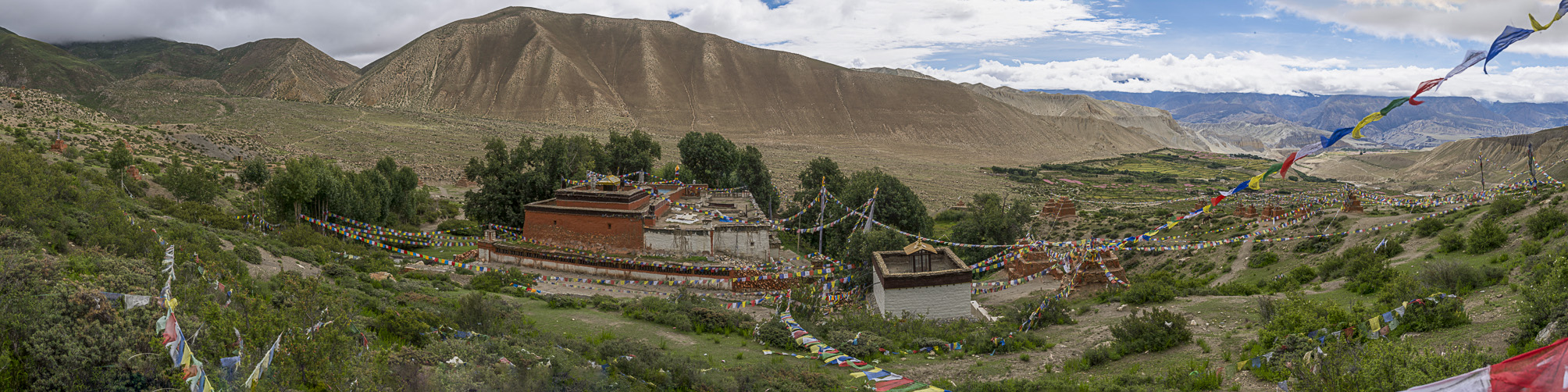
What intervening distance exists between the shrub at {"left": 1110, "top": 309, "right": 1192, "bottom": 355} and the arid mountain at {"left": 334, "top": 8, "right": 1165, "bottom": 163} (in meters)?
97.2

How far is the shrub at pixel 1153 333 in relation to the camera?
1272 cm

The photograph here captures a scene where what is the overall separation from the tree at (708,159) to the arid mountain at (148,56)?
451 ft

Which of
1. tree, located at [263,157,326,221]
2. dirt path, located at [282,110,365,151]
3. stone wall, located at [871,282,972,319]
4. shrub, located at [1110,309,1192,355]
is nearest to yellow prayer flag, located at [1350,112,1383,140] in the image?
shrub, located at [1110,309,1192,355]

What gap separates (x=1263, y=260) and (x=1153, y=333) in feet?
44.3

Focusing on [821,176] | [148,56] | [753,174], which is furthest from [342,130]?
[148,56]

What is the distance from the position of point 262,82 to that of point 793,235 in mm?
124160

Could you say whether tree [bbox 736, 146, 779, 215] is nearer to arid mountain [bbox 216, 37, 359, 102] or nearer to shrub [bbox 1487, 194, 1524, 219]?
shrub [bbox 1487, 194, 1524, 219]

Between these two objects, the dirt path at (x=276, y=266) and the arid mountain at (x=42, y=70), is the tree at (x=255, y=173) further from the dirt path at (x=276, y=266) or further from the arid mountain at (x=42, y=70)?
the arid mountain at (x=42, y=70)

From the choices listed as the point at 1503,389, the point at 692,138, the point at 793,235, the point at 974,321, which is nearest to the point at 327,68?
the point at 692,138

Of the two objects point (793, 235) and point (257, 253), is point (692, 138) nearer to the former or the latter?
point (793, 235)

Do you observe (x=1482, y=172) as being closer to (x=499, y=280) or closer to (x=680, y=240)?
(x=680, y=240)

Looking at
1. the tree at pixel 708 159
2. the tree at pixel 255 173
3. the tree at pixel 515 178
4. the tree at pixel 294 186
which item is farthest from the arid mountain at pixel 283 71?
the tree at pixel 294 186

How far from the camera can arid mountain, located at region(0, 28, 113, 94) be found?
99500mm

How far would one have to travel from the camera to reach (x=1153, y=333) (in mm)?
12797
